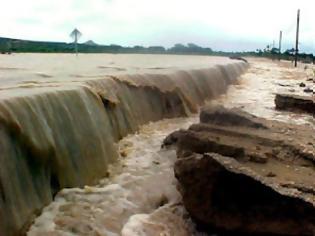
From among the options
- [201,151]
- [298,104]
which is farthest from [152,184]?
[298,104]

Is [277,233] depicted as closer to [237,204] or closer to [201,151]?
[237,204]

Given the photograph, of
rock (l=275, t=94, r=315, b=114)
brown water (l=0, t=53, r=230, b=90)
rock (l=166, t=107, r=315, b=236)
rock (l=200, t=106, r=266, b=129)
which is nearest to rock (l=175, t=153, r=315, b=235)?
rock (l=166, t=107, r=315, b=236)

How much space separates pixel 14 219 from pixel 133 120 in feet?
18.6

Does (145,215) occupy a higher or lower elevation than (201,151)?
lower

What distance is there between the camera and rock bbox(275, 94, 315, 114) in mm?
12891

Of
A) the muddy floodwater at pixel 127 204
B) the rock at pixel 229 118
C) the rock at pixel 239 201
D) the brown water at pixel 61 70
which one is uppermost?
the brown water at pixel 61 70

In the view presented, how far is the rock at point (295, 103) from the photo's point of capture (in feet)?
42.3

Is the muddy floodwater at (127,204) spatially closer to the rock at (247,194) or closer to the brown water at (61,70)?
the rock at (247,194)

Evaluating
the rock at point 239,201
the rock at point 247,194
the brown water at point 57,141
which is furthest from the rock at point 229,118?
the rock at point 239,201

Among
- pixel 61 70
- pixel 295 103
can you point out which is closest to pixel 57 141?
pixel 295 103

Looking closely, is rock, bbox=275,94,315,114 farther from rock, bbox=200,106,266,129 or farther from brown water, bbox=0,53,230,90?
rock, bbox=200,106,266,129

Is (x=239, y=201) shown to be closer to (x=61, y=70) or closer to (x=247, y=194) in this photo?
(x=247, y=194)

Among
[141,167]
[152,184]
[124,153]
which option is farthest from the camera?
[124,153]

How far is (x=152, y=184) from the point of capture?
6934 mm
